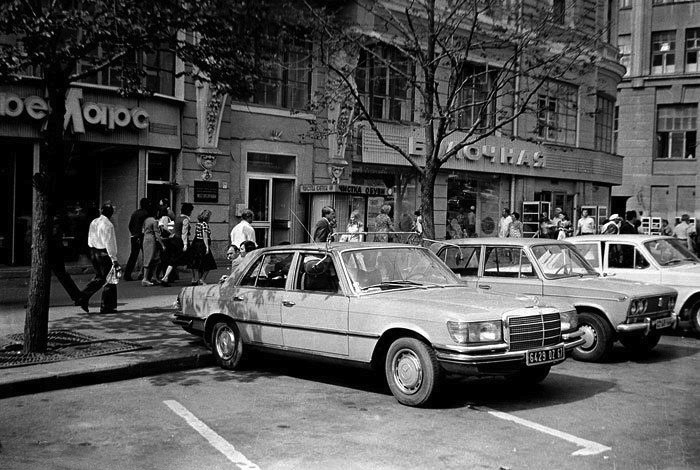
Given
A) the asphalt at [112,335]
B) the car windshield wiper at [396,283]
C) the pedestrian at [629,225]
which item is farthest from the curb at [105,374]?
the pedestrian at [629,225]

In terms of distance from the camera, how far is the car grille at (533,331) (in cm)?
663

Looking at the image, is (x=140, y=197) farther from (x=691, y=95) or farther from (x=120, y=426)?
(x=691, y=95)

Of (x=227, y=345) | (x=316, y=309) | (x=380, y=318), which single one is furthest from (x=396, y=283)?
(x=227, y=345)

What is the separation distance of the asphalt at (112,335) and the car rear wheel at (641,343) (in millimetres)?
5291

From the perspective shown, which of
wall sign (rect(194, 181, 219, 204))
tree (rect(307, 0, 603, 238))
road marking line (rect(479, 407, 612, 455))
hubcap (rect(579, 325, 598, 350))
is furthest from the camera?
wall sign (rect(194, 181, 219, 204))

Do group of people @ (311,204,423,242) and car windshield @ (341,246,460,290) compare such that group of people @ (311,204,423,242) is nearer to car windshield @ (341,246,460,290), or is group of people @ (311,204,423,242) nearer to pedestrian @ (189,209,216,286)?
pedestrian @ (189,209,216,286)

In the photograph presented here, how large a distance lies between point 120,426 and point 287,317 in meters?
2.21

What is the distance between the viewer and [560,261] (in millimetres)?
9883

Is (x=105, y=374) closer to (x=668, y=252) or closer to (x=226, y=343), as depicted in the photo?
(x=226, y=343)

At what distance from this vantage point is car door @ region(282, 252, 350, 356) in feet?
24.0

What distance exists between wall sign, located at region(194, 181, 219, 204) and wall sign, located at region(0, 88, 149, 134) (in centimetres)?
205

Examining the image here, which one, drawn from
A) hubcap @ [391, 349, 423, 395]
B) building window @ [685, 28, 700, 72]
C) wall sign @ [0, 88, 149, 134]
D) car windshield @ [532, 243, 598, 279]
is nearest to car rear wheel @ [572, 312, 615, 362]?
car windshield @ [532, 243, 598, 279]

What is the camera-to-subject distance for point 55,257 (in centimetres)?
1104

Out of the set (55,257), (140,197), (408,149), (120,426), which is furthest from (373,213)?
(120,426)
